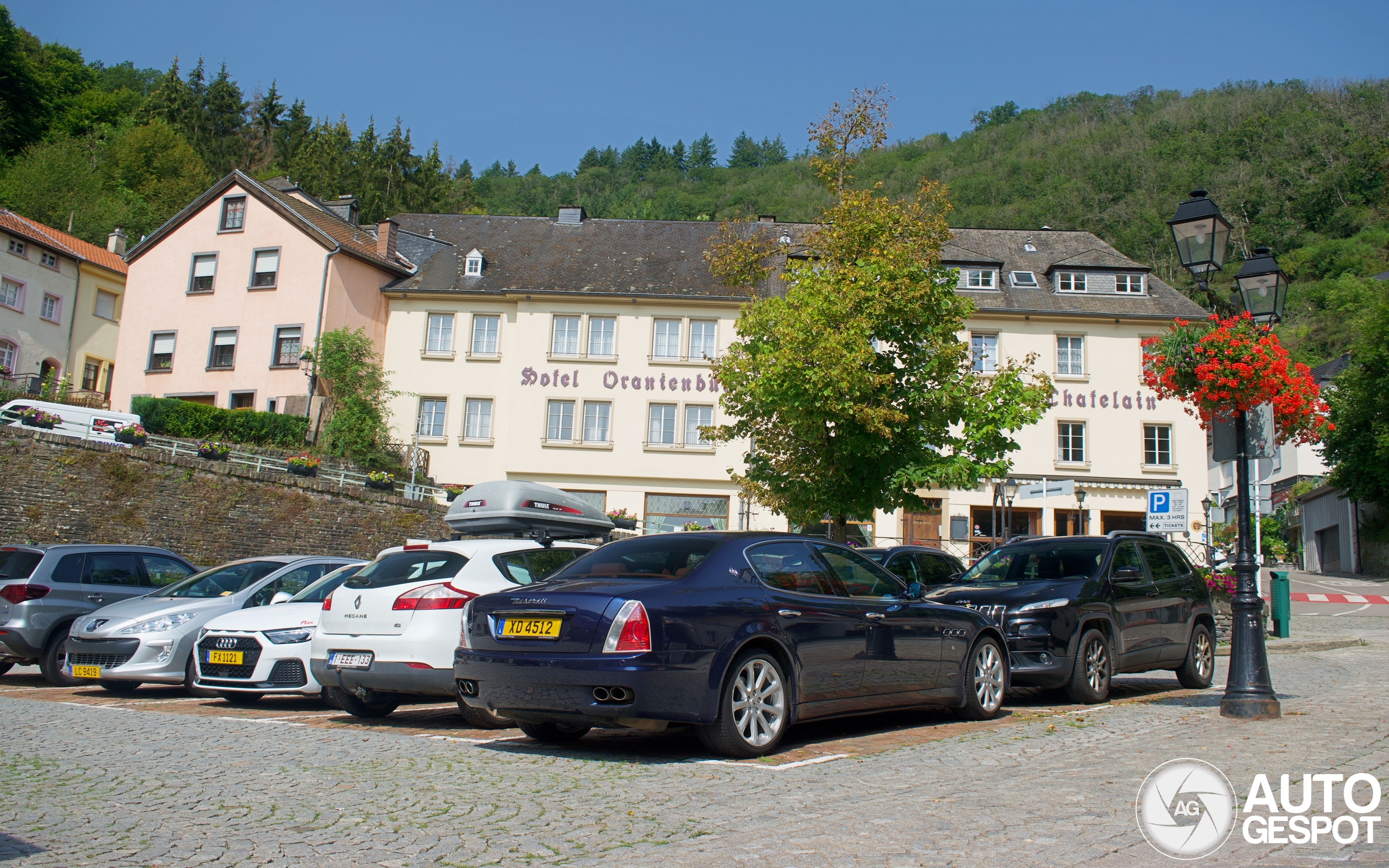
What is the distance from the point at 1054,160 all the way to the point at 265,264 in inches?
2652

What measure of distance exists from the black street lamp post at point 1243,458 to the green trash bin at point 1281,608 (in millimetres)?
11567

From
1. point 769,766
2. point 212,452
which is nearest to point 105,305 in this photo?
point 212,452

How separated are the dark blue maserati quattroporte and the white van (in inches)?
998

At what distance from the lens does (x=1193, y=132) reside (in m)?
85.6

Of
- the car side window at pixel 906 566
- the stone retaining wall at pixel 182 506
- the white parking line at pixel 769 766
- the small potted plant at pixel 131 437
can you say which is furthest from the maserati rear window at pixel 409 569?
the small potted plant at pixel 131 437

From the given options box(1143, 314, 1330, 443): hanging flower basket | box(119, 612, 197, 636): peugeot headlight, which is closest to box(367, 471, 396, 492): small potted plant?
box(119, 612, 197, 636): peugeot headlight

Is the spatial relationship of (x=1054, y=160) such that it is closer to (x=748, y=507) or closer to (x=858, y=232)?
(x=748, y=507)

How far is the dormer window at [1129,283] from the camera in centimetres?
3931

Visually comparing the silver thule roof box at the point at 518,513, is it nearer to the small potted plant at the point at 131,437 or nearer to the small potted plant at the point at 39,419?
the small potted plant at the point at 131,437

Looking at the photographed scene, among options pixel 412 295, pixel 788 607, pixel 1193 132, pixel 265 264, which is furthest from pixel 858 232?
pixel 1193 132

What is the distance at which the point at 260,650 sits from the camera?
1038cm

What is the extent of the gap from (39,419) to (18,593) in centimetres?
1849

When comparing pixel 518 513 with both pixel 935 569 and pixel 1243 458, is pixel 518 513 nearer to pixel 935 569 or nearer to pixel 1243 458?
pixel 935 569

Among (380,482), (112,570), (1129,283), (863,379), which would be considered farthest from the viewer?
(1129,283)
